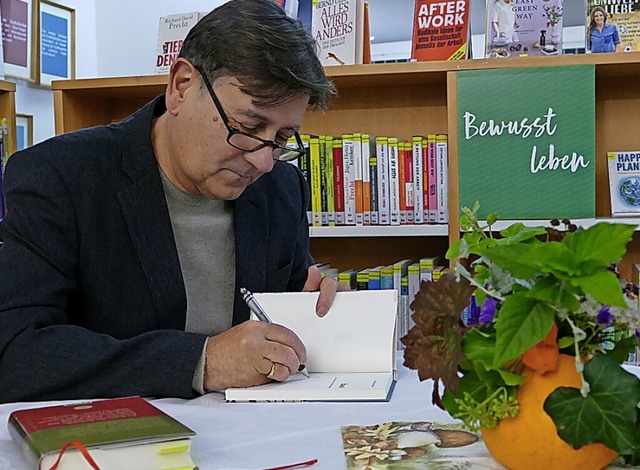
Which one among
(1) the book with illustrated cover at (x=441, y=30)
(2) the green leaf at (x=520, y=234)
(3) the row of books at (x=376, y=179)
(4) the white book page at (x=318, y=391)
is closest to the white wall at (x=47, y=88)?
(3) the row of books at (x=376, y=179)

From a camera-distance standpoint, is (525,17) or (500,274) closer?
(500,274)

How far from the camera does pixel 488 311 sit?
740mm

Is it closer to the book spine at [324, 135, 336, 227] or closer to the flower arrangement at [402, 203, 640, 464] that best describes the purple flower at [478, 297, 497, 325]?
the flower arrangement at [402, 203, 640, 464]

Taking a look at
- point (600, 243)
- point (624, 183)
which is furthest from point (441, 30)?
point (600, 243)

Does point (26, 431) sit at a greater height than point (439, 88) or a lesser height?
lesser

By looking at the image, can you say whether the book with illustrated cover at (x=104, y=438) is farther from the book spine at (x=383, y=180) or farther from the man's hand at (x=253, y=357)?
the book spine at (x=383, y=180)

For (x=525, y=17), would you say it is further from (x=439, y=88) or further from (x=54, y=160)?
(x=54, y=160)

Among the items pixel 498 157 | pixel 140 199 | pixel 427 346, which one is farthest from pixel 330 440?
pixel 498 157

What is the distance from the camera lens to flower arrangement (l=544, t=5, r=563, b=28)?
→ 89.3 inches

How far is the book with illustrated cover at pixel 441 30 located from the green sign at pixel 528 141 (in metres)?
0.12

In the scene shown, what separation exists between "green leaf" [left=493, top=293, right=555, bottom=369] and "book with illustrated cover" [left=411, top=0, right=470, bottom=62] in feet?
5.72

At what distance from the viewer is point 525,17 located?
2.28m

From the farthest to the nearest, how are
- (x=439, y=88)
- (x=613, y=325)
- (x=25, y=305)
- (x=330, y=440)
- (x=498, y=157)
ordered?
(x=439, y=88)
(x=498, y=157)
(x=25, y=305)
(x=330, y=440)
(x=613, y=325)

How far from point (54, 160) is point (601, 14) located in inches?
63.3
